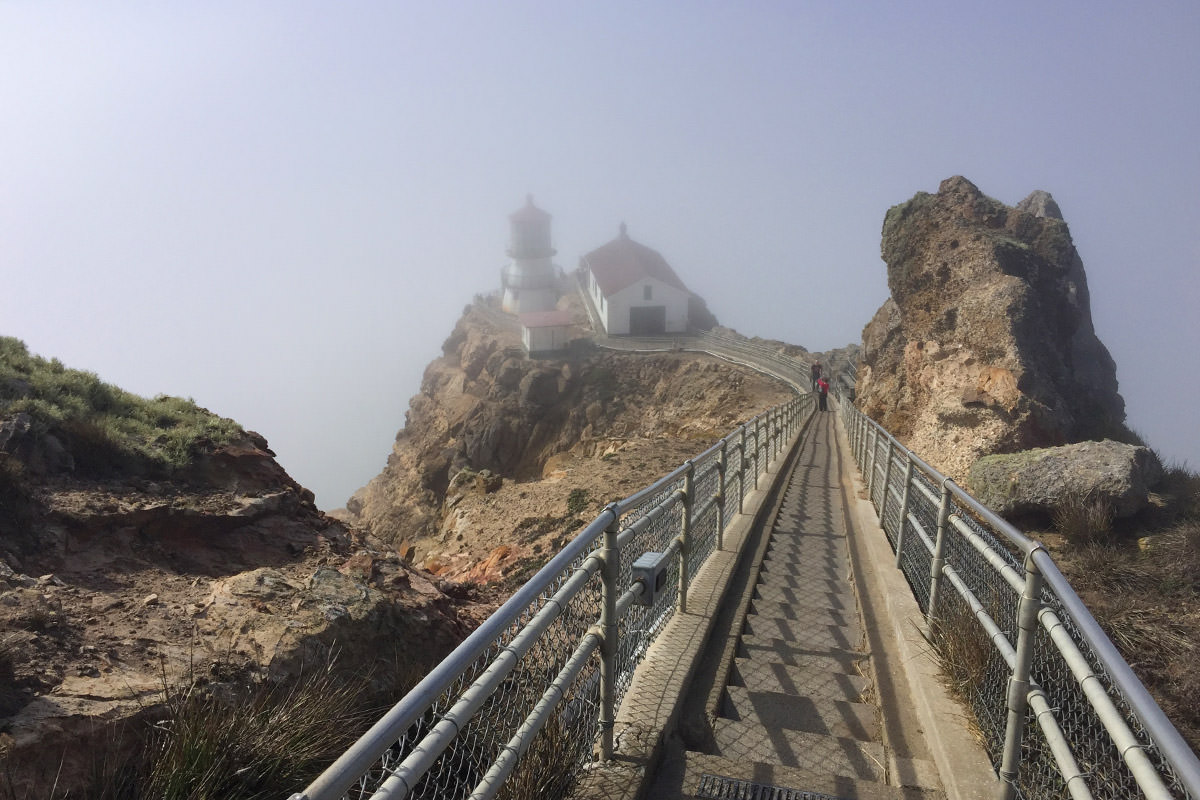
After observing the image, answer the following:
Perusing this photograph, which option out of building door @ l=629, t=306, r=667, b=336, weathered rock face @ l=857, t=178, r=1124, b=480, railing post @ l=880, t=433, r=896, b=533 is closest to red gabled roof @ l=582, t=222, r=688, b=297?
building door @ l=629, t=306, r=667, b=336

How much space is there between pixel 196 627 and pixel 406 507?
33210 millimetres

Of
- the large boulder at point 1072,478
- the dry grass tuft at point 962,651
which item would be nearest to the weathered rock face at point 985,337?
the large boulder at point 1072,478

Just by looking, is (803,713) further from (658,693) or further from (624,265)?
(624,265)

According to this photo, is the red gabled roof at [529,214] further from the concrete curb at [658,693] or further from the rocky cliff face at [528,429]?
the concrete curb at [658,693]

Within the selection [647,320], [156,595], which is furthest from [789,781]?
[647,320]

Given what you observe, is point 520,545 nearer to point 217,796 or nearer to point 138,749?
point 138,749

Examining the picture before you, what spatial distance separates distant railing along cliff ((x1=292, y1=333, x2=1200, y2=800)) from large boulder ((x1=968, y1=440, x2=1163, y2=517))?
5382mm

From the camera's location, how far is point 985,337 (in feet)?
48.9

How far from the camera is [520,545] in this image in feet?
45.0

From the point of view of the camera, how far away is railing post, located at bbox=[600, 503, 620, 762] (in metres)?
3.27

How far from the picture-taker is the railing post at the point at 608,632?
3273mm

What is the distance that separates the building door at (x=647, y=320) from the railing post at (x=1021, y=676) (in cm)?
4961

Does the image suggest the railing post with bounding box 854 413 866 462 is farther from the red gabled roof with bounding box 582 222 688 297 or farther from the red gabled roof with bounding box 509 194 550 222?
the red gabled roof with bounding box 509 194 550 222

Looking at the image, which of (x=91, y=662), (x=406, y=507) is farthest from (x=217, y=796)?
(x=406, y=507)
